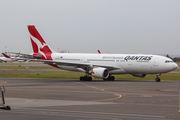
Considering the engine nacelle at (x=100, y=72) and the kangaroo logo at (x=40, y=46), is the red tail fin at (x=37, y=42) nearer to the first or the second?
the kangaroo logo at (x=40, y=46)

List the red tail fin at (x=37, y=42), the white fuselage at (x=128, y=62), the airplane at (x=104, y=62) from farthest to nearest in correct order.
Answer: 1. the red tail fin at (x=37, y=42)
2. the airplane at (x=104, y=62)
3. the white fuselage at (x=128, y=62)

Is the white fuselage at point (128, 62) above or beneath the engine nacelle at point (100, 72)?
above

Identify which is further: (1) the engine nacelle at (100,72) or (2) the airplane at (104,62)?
(1) the engine nacelle at (100,72)

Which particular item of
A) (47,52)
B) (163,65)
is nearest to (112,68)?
(163,65)

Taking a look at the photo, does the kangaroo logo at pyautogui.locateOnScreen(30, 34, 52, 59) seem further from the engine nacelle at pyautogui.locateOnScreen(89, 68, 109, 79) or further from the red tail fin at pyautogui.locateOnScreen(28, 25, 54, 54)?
the engine nacelle at pyautogui.locateOnScreen(89, 68, 109, 79)

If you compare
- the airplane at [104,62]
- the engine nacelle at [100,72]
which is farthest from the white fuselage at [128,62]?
the engine nacelle at [100,72]

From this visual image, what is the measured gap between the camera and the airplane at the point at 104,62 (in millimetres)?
41094

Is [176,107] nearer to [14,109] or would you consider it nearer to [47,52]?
[14,109]

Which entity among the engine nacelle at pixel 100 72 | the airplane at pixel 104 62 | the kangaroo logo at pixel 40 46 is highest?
the kangaroo logo at pixel 40 46

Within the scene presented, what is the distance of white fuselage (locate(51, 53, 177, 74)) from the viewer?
40.9m

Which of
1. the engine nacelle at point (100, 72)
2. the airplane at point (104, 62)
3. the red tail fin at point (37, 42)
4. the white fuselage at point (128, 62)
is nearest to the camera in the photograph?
the white fuselage at point (128, 62)

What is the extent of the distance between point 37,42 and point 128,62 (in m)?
16.9

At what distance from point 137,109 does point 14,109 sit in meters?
6.89

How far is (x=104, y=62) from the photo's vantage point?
45.2 metres
